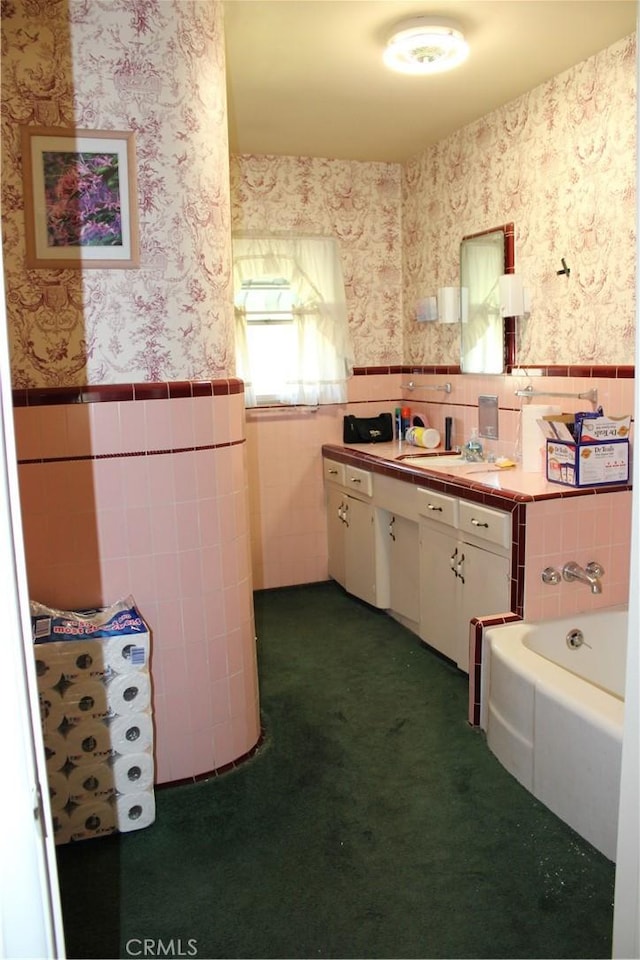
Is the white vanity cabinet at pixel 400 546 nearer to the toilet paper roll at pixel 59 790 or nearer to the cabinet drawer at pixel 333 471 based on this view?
the cabinet drawer at pixel 333 471

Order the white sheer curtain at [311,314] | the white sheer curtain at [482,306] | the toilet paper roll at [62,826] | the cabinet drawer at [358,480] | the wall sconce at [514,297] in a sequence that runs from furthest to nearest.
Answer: the white sheer curtain at [311,314], the cabinet drawer at [358,480], the white sheer curtain at [482,306], the wall sconce at [514,297], the toilet paper roll at [62,826]

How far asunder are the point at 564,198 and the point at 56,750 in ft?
9.46

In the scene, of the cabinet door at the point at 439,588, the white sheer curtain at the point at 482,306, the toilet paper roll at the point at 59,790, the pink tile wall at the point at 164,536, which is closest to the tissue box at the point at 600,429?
the cabinet door at the point at 439,588

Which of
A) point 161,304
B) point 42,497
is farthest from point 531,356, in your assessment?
point 42,497

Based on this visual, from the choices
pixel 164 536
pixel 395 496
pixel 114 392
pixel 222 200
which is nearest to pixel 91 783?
pixel 164 536

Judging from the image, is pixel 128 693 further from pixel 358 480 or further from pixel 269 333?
pixel 269 333

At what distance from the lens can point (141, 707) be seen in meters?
2.16

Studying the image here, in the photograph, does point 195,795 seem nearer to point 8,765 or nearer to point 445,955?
point 445,955

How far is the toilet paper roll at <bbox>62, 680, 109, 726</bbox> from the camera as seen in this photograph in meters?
2.10

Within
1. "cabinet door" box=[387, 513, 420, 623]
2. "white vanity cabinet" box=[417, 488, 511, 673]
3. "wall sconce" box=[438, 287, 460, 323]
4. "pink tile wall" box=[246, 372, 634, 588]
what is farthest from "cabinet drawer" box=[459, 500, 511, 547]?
"wall sconce" box=[438, 287, 460, 323]

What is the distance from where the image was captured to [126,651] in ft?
6.97

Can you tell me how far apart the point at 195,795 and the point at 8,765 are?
6.06 ft

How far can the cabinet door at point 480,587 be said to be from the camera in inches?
109

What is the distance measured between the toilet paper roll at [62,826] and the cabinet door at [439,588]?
171 cm
